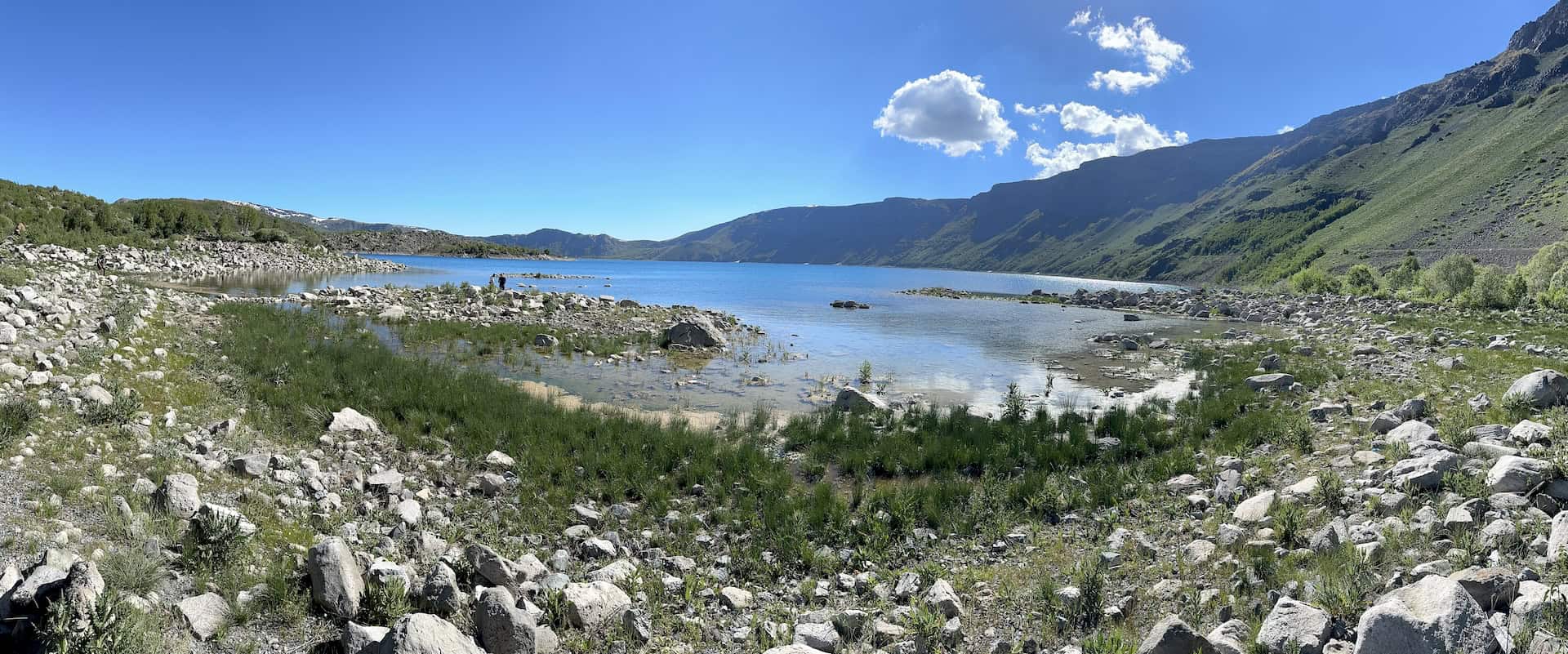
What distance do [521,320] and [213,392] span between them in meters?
21.5

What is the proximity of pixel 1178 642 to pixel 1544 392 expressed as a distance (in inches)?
434

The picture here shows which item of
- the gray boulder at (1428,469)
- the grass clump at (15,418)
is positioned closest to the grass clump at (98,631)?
the grass clump at (15,418)

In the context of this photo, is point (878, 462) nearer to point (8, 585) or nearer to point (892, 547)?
point (892, 547)

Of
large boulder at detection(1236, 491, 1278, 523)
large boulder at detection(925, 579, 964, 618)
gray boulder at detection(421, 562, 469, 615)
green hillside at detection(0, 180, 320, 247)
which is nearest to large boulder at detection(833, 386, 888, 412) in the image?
large boulder at detection(1236, 491, 1278, 523)

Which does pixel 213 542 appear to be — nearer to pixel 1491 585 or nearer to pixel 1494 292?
pixel 1491 585

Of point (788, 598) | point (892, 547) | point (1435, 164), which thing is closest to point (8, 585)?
point (788, 598)

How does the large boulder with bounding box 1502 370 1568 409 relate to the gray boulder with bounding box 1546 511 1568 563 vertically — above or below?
above

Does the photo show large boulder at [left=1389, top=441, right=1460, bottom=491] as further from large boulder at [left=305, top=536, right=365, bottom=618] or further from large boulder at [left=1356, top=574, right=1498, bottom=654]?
large boulder at [left=305, top=536, right=365, bottom=618]

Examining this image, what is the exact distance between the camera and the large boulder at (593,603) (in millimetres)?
6117

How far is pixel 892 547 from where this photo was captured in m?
8.64

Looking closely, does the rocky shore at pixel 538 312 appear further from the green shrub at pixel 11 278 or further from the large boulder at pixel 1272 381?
the large boulder at pixel 1272 381

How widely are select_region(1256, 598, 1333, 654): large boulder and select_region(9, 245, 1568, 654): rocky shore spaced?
0.02m

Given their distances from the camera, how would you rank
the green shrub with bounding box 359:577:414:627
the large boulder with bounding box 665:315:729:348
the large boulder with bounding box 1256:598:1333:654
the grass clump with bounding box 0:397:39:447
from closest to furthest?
the large boulder with bounding box 1256:598:1333:654 → the green shrub with bounding box 359:577:414:627 → the grass clump with bounding box 0:397:39:447 → the large boulder with bounding box 665:315:729:348

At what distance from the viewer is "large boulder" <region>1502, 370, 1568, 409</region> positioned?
10305 millimetres
